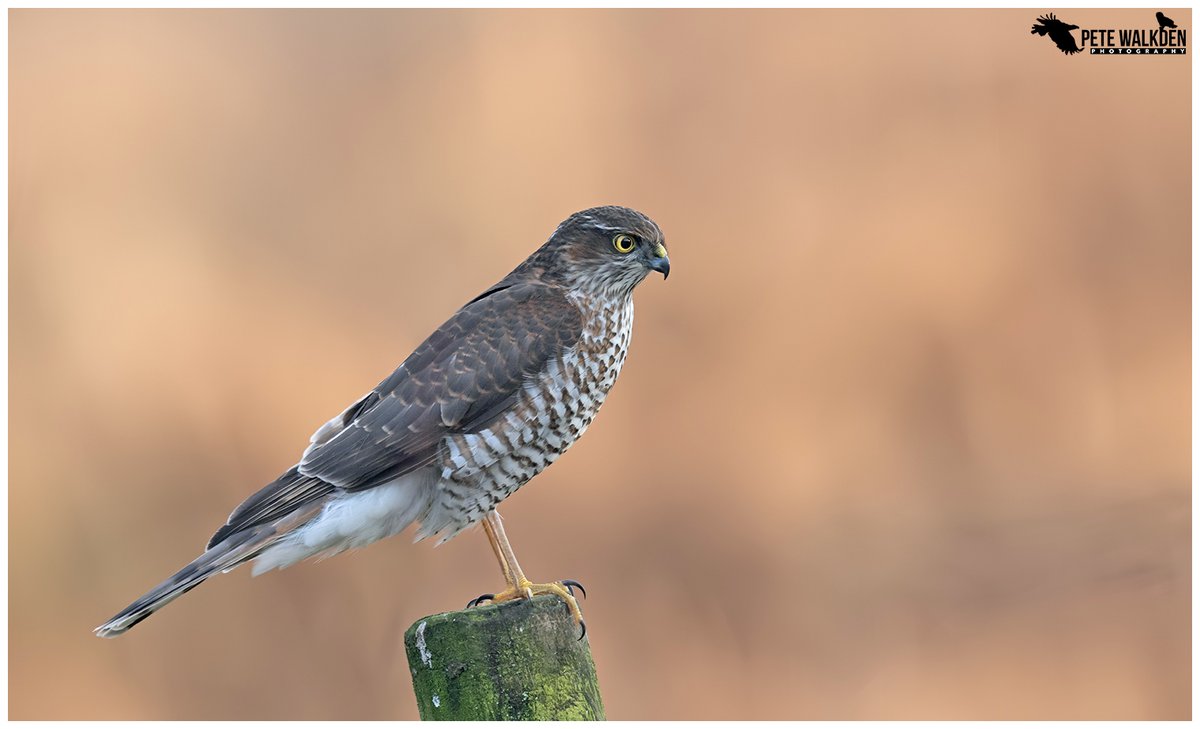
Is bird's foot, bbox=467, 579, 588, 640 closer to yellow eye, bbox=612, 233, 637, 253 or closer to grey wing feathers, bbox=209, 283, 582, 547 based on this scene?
grey wing feathers, bbox=209, 283, 582, 547

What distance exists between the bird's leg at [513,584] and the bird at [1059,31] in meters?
3.50

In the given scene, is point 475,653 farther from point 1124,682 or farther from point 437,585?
point 1124,682

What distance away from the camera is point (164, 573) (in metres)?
5.86

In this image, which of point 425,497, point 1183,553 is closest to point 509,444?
point 425,497

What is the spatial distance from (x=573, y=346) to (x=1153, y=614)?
4.30m

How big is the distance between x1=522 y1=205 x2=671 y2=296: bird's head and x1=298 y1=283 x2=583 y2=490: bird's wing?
5.3 inches

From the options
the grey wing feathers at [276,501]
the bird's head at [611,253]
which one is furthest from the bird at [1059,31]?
the grey wing feathers at [276,501]

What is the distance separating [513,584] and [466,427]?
0.50m

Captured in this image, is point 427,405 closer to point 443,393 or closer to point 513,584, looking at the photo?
point 443,393

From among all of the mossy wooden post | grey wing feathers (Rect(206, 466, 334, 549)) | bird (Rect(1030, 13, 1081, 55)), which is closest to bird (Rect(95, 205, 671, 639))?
grey wing feathers (Rect(206, 466, 334, 549))

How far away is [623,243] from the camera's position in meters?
3.73

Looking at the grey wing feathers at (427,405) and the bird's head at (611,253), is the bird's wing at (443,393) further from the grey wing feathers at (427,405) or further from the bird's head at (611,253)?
the bird's head at (611,253)

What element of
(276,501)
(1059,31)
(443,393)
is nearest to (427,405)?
(443,393)

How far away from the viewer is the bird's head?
12.2 feet
